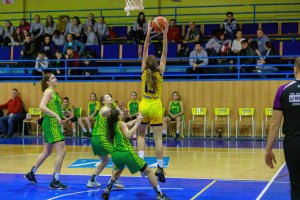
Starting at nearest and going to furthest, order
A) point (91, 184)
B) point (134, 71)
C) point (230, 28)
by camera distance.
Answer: point (91, 184) → point (230, 28) → point (134, 71)

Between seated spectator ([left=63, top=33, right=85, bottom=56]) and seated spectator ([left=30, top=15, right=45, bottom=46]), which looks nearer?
seated spectator ([left=63, top=33, right=85, bottom=56])

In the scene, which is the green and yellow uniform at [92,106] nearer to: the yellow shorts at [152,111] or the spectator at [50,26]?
the spectator at [50,26]

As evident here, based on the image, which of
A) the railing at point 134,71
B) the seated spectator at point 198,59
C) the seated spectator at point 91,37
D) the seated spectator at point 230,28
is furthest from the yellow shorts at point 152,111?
the seated spectator at point 91,37

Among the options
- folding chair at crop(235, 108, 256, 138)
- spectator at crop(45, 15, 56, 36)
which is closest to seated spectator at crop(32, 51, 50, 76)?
spectator at crop(45, 15, 56, 36)

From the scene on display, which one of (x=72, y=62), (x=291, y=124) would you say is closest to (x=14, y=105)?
(x=72, y=62)

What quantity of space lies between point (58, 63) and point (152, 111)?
11.8 metres

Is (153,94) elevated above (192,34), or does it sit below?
below

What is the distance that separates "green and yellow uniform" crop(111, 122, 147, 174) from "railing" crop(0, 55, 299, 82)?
33.9ft

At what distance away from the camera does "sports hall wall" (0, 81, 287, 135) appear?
1781 cm

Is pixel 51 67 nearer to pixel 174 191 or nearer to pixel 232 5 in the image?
pixel 232 5

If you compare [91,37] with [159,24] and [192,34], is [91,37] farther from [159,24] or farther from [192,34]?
[159,24]

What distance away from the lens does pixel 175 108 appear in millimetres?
17969

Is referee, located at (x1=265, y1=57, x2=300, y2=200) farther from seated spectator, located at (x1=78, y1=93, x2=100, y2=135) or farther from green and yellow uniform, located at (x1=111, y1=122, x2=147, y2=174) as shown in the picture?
seated spectator, located at (x1=78, y1=93, x2=100, y2=135)

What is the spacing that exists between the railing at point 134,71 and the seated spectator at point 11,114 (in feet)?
3.17
